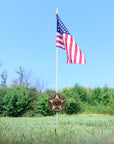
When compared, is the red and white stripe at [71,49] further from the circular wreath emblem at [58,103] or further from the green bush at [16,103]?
the green bush at [16,103]

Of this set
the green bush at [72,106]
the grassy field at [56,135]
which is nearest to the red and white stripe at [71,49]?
the grassy field at [56,135]

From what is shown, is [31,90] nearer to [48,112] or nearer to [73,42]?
[48,112]

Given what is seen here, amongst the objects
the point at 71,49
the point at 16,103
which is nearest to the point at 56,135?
the point at 71,49

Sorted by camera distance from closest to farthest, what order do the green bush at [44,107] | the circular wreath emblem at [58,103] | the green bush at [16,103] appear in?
the circular wreath emblem at [58,103] < the green bush at [16,103] < the green bush at [44,107]

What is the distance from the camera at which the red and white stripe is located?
672 cm

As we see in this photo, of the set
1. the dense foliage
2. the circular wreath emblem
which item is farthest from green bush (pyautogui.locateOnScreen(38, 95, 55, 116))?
the circular wreath emblem

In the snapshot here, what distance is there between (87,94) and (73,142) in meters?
25.4

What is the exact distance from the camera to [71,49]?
22.3ft

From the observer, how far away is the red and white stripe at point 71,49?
22.0ft

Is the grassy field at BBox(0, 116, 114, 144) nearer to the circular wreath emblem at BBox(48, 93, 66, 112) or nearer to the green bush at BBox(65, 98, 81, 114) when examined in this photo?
the circular wreath emblem at BBox(48, 93, 66, 112)

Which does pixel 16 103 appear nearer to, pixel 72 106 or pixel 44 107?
pixel 44 107

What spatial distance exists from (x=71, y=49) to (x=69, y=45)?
154mm

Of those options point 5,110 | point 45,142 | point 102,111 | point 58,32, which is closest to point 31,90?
point 5,110

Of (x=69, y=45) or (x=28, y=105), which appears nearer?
(x=69, y=45)
